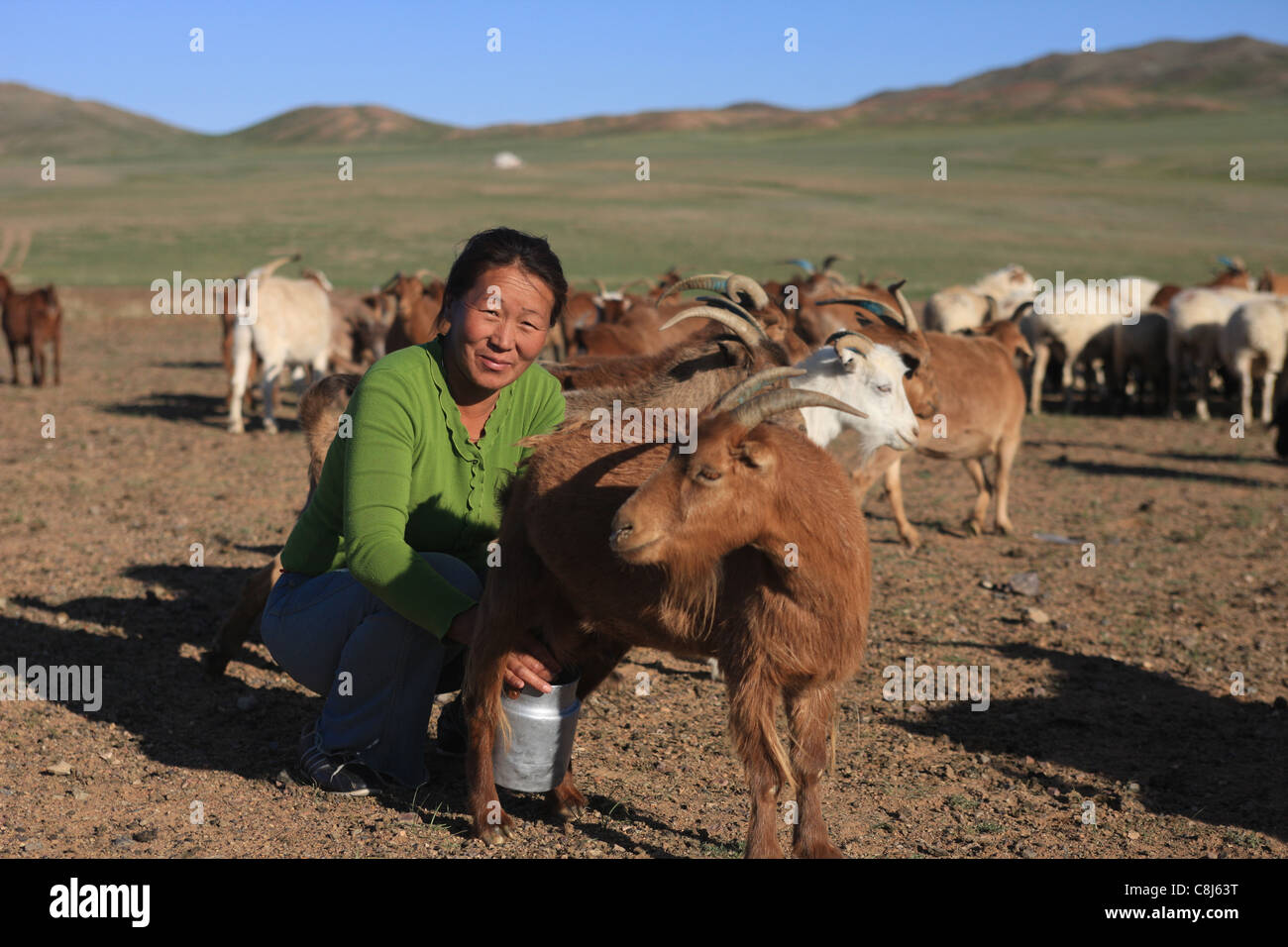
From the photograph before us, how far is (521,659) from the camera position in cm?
408

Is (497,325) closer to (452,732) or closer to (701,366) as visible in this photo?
(452,732)

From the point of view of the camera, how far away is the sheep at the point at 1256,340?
50.7ft

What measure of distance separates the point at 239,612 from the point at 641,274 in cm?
3502

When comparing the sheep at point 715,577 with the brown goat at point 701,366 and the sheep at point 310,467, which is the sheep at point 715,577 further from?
the sheep at point 310,467

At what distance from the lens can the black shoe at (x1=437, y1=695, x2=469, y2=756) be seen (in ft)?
16.3

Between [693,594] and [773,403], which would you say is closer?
[773,403]

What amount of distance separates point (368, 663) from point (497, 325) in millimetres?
1317

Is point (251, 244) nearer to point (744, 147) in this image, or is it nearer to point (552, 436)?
point (552, 436)

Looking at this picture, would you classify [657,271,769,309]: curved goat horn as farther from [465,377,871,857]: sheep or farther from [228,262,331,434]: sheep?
[228,262,331,434]: sheep

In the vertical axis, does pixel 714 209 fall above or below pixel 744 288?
above

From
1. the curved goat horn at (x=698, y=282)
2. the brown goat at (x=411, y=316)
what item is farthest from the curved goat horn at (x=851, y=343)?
the brown goat at (x=411, y=316)

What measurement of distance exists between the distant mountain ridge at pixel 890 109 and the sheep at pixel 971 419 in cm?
13409

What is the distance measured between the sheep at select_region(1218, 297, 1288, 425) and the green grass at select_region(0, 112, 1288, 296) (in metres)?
20.3

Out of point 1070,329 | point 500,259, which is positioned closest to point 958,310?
point 1070,329
